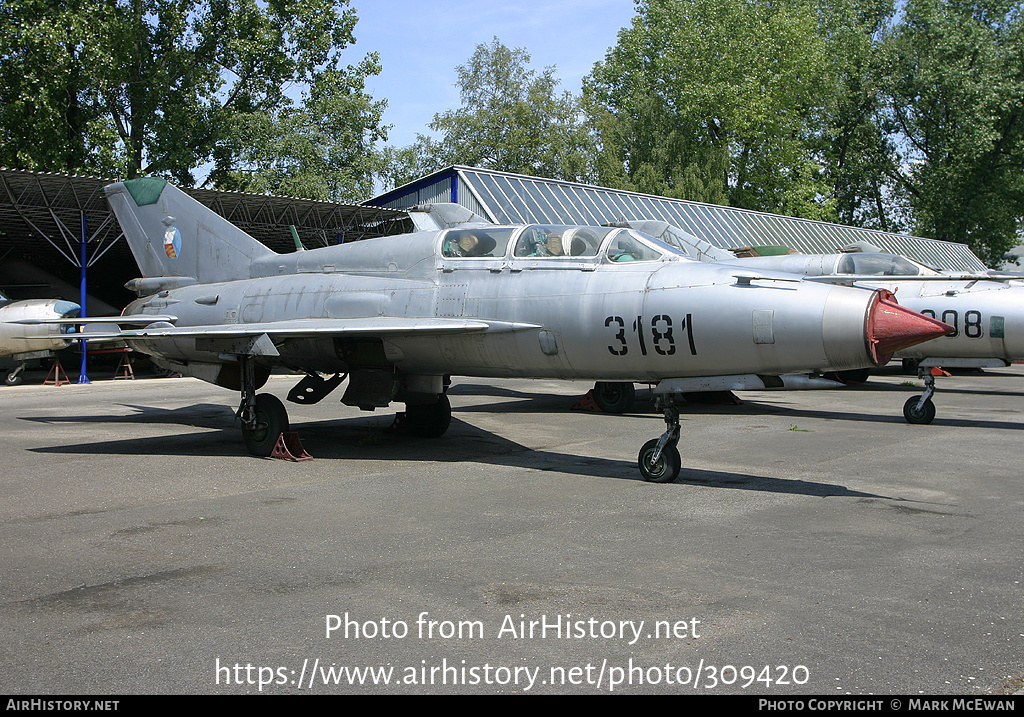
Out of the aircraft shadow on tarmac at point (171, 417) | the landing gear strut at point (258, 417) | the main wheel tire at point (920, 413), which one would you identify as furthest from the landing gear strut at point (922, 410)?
the aircraft shadow on tarmac at point (171, 417)

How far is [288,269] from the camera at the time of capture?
1162cm

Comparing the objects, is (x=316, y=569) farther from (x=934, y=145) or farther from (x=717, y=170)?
(x=934, y=145)

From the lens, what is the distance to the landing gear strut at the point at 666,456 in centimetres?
788

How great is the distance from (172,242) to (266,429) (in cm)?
473

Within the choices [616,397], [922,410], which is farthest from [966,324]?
[616,397]

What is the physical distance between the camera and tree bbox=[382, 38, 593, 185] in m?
53.3

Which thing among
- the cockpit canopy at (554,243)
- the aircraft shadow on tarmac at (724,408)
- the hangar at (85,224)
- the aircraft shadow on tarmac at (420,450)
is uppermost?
the hangar at (85,224)

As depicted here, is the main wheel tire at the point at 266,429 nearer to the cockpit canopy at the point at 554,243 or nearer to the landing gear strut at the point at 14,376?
the cockpit canopy at the point at 554,243

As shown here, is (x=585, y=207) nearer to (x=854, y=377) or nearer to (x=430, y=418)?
(x=854, y=377)

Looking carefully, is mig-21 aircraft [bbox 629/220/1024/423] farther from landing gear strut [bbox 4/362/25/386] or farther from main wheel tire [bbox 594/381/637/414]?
landing gear strut [bbox 4/362/25/386]

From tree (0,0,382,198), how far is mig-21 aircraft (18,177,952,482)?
28295mm

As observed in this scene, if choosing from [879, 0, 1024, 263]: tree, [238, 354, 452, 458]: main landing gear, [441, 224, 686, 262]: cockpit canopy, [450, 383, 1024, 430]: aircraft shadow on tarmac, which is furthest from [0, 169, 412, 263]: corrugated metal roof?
[879, 0, 1024, 263]: tree

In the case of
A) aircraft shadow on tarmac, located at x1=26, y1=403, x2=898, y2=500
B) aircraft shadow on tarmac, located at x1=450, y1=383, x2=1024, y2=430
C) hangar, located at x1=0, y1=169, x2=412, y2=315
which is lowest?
aircraft shadow on tarmac, located at x1=26, y1=403, x2=898, y2=500

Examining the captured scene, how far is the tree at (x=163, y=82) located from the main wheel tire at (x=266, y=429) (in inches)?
1241
